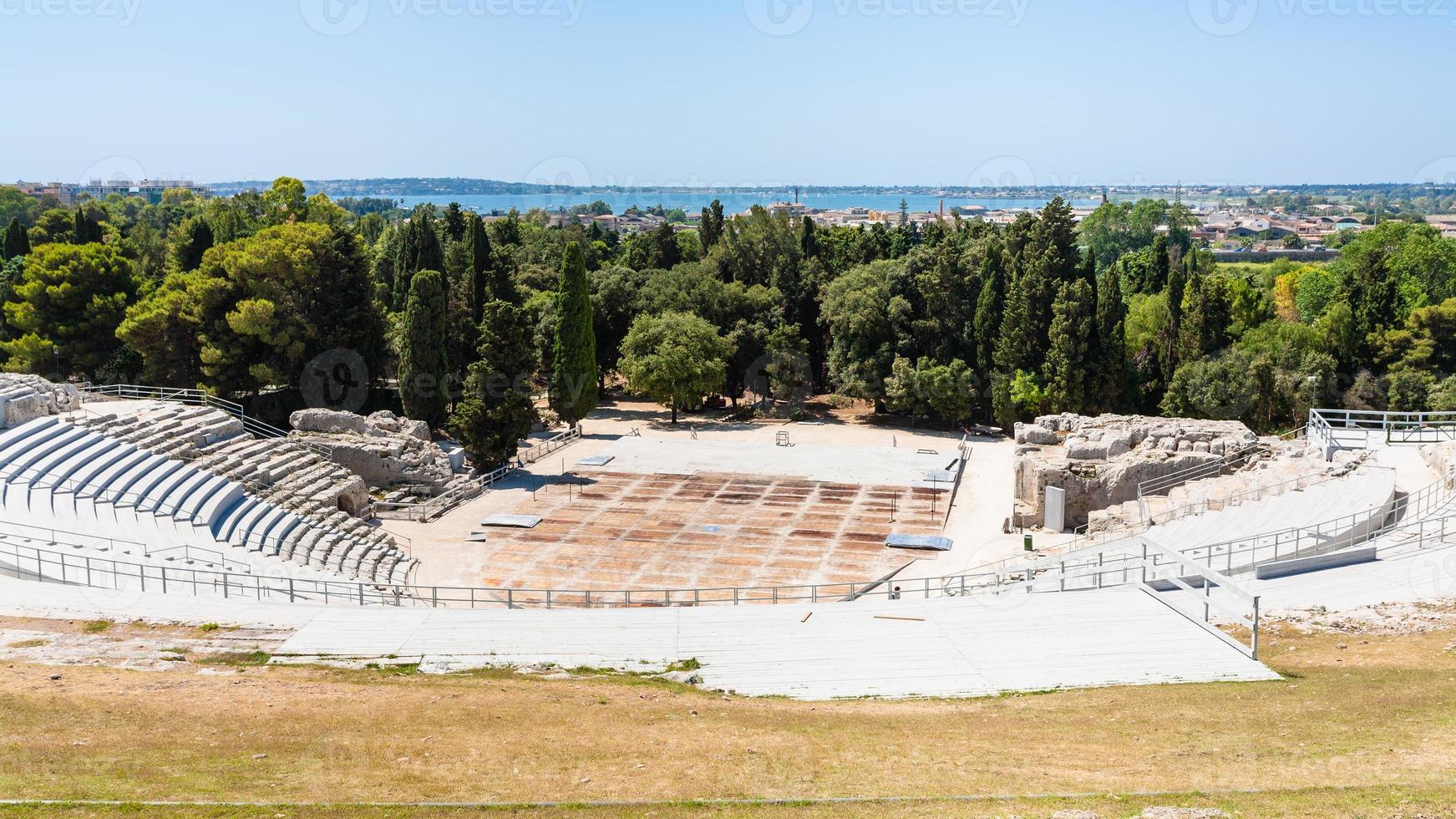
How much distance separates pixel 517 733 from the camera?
1408cm

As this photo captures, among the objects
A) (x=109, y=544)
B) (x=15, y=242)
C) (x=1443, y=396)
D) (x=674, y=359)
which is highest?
(x=15, y=242)

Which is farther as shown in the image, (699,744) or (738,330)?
(738,330)

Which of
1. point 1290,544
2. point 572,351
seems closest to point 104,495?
point 572,351

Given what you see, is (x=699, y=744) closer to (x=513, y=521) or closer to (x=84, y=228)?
(x=513, y=521)

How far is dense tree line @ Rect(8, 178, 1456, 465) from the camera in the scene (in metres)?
45.0

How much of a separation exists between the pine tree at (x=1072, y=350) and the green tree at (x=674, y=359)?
15.1 metres

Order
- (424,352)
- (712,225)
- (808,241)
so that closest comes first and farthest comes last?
(424,352), (808,241), (712,225)

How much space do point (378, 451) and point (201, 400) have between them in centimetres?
1287

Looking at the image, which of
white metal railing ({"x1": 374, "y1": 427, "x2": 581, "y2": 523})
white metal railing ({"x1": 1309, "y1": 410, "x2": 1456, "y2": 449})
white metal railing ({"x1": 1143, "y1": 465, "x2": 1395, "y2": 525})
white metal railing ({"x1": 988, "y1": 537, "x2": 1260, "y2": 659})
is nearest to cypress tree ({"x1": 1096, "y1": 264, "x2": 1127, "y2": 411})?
white metal railing ({"x1": 1309, "y1": 410, "x2": 1456, "y2": 449})

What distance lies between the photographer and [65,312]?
48875 mm

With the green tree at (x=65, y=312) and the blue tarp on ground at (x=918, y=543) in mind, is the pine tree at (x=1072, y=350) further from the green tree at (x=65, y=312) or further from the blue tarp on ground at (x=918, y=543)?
the green tree at (x=65, y=312)

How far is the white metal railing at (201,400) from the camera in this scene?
3616cm

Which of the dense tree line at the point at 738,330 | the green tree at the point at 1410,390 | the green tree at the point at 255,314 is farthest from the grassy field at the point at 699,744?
the green tree at the point at 1410,390

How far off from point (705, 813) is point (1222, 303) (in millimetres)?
46041
